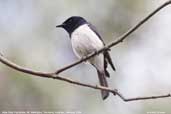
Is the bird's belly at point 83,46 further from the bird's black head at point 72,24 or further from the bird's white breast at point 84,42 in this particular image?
the bird's black head at point 72,24

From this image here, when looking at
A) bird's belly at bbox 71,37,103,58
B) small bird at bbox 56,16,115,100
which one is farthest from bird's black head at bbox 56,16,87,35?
bird's belly at bbox 71,37,103,58

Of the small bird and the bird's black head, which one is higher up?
the bird's black head

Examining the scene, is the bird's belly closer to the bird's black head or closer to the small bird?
the small bird

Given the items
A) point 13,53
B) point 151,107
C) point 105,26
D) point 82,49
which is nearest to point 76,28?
point 82,49

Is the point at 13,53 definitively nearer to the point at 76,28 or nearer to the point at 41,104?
the point at 41,104

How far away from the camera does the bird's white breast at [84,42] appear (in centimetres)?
275

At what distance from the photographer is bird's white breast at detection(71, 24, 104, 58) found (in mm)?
2748

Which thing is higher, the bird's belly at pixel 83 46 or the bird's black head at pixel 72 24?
the bird's black head at pixel 72 24

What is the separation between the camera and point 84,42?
2.78 m

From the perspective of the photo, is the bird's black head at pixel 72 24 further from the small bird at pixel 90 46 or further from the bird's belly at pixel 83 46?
the bird's belly at pixel 83 46

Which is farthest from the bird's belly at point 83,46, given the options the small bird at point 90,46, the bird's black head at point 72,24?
the bird's black head at point 72,24

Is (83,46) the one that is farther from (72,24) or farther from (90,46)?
(72,24)

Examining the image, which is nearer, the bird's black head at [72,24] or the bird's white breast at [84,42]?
the bird's white breast at [84,42]

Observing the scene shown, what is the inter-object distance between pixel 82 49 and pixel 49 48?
2.37 meters
